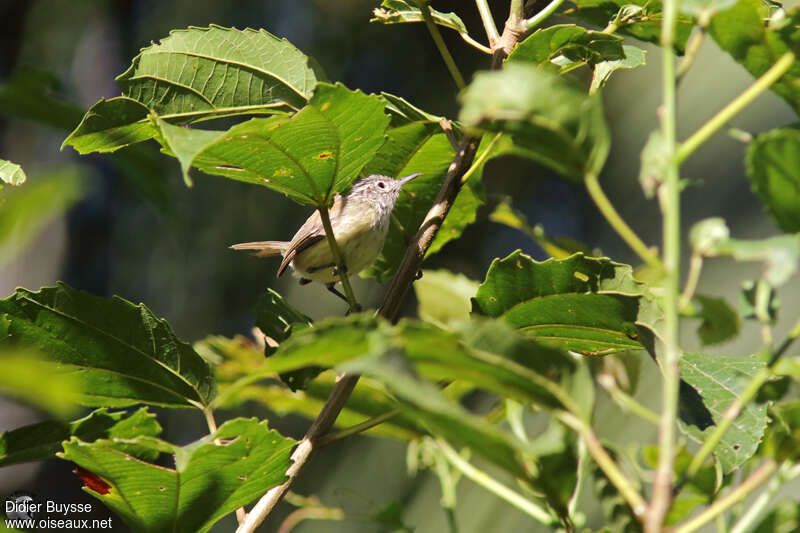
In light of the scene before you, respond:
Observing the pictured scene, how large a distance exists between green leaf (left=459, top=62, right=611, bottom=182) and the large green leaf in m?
0.67

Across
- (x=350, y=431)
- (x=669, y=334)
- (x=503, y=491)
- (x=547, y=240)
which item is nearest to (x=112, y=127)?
(x=350, y=431)

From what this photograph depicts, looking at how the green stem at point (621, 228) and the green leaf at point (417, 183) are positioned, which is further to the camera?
the green leaf at point (417, 183)

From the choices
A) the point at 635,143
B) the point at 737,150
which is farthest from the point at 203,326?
the point at 737,150

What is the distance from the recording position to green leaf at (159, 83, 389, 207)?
43.9 inches

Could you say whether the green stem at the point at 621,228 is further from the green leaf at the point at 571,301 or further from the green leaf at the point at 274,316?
the green leaf at the point at 274,316

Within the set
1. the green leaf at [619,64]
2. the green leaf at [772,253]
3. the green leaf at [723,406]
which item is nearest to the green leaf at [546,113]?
the green leaf at [772,253]

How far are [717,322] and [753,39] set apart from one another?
3.05ft

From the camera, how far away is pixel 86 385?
52.2 inches

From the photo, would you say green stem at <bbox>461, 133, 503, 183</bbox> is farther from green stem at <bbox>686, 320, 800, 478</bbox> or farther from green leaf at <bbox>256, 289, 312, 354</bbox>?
green stem at <bbox>686, 320, 800, 478</bbox>

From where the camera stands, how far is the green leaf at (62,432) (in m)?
1.29

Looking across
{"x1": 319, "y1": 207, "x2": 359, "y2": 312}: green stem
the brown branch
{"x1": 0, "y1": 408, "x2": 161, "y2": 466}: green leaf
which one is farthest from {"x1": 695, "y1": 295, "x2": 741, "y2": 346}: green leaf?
{"x1": 0, "y1": 408, "x2": 161, "y2": 466}: green leaf

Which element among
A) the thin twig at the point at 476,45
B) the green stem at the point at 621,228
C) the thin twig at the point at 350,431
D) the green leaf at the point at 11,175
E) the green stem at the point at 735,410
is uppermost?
the thin twig at the point at 476,45

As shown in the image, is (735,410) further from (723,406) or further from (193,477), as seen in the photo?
(193,477)

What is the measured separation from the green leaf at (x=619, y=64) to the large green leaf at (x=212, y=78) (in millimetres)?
519
